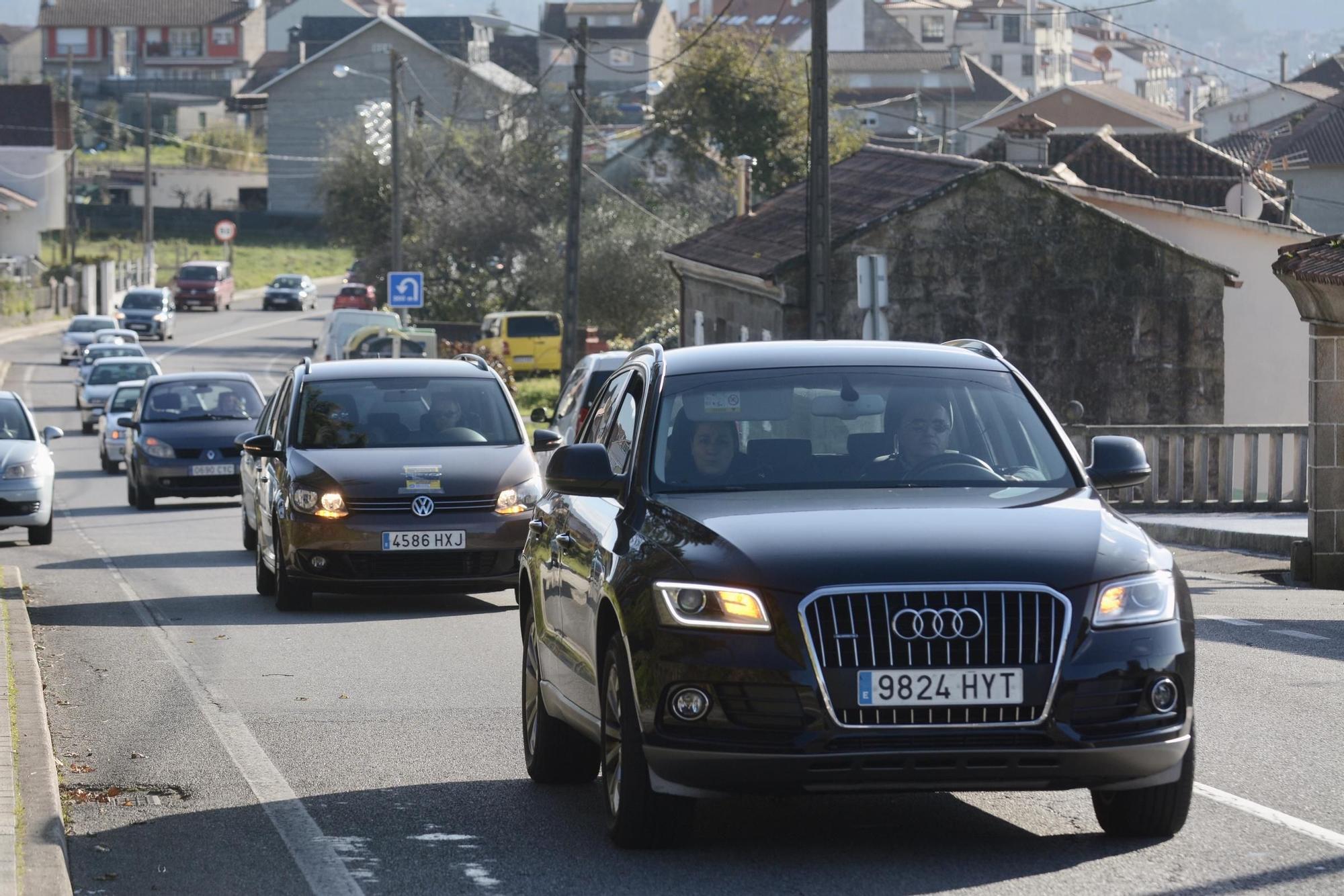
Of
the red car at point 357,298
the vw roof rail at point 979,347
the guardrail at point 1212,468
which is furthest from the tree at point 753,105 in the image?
the vw roof rail at point 979,347

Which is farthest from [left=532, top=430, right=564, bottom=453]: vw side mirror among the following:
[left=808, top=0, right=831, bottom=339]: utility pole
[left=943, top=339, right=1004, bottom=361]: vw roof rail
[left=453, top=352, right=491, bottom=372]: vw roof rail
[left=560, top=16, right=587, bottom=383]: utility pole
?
[left=560, top=16, right=587, bottom=383]: utility pole

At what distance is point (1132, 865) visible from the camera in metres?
6.48

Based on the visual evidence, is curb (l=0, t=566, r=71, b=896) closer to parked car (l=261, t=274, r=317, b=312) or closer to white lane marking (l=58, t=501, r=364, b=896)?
white lane marking (l=58, t=501, r=364, b=896)

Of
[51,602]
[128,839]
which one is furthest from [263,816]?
[51,602]

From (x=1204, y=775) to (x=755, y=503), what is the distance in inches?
90.5

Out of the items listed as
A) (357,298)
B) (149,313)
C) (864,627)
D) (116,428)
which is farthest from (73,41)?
(864,627)

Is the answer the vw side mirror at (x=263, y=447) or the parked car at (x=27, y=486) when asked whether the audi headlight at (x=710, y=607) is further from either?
the parked car at (x=27, y=486)

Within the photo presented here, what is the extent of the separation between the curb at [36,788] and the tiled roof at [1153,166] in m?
32.9

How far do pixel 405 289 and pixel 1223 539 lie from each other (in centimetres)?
2498

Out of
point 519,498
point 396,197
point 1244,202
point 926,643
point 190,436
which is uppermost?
point 396,197

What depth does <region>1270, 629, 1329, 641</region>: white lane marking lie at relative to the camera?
12.5m

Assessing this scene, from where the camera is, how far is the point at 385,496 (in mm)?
14492

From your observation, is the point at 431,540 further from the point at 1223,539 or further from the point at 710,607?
the point at 1223,539

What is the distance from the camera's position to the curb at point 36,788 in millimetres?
6227
